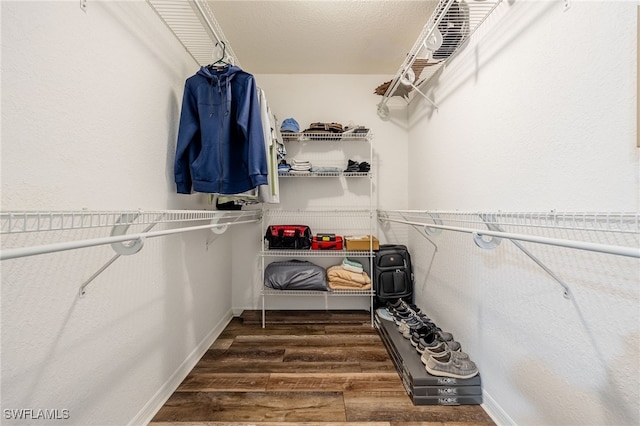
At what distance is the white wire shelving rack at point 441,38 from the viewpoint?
1286 mm

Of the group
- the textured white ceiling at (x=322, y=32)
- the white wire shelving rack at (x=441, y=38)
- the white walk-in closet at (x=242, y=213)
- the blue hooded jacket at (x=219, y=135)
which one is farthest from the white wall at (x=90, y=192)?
the white wire shelving rack at (x=441, y=38)

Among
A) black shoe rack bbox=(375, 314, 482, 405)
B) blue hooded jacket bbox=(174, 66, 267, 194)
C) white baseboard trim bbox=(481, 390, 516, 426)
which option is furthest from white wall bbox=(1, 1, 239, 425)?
white baseboard trim bbox=(481, 390, 516, 426)

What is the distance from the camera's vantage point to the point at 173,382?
147 centimetres

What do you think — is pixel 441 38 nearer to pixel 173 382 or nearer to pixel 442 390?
pixel 442 390

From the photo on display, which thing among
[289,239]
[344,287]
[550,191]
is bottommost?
[344,287]

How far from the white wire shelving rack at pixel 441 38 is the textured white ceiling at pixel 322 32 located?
31cm

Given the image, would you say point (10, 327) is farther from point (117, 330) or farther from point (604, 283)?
point (604, 283)

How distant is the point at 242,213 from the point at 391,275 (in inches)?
56.9

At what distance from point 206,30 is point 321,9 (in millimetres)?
789

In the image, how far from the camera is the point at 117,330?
3.59ft

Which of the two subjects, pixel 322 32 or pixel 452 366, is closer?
pixel 452 366

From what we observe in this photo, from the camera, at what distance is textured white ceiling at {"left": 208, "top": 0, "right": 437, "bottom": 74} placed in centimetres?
170

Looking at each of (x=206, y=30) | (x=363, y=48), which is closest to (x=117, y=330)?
(x=206, y=30)

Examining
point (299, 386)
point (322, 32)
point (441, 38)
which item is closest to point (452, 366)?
point (299, 386)
